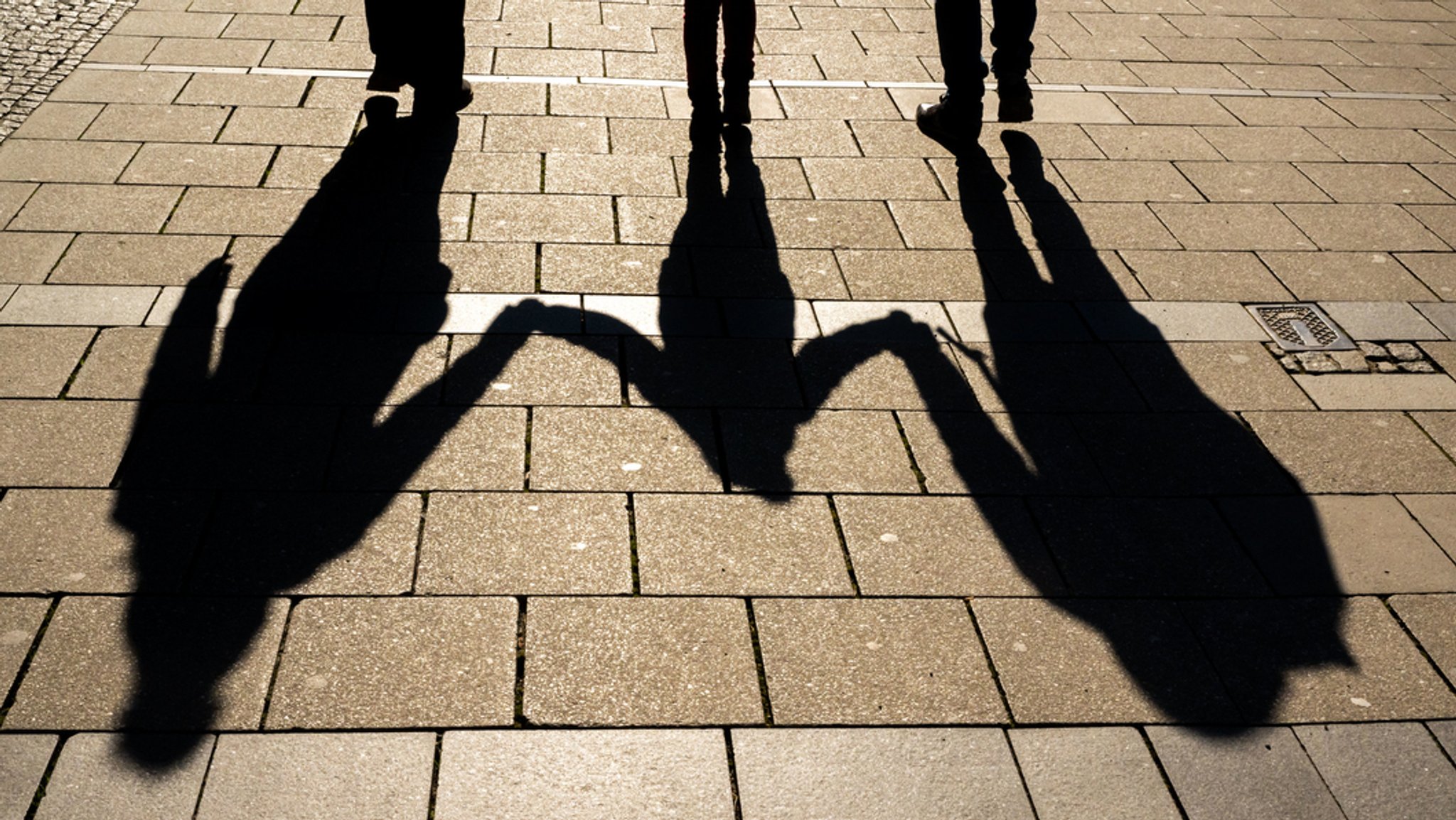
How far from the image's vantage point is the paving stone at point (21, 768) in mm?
2879

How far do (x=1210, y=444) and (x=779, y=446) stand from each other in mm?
1480

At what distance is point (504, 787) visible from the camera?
9.89 ft

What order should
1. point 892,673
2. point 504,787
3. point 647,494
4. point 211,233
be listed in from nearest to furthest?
point 504,787 → point 892,673 → point 647,494 → point 211,233

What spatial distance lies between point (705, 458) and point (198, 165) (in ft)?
10.2

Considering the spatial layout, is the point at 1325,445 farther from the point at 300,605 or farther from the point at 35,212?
the point at 35,212

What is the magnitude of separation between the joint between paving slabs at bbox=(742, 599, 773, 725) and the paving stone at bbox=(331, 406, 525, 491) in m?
0.89

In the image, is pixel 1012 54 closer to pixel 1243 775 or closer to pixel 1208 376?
pixel 1208 376

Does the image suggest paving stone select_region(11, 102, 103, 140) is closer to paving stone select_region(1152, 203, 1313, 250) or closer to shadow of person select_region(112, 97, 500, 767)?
shadow of person select_region(112, 97, 500, 767)

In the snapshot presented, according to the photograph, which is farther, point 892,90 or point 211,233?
point 892,90

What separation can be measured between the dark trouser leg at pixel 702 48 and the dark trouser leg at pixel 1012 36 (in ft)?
4.54

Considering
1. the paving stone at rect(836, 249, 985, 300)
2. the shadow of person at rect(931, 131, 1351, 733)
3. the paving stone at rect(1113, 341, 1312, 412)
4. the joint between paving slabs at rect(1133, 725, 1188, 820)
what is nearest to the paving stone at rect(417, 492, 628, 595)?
the shadow of person at rect(931, 131, 1351, 733)

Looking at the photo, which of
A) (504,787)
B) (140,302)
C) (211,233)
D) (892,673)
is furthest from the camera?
(211,233)

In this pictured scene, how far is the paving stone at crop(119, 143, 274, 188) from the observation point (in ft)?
18.9

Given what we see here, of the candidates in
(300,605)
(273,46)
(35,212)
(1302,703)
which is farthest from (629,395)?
(273,46)
